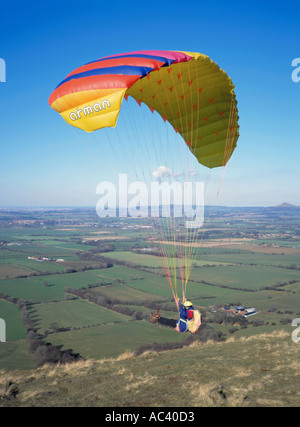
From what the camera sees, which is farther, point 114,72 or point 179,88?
point 179,88

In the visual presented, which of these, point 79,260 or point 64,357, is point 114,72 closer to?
point 64,357

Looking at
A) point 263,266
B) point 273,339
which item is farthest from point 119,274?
point 273,339

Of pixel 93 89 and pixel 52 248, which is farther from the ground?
pixel 93 89

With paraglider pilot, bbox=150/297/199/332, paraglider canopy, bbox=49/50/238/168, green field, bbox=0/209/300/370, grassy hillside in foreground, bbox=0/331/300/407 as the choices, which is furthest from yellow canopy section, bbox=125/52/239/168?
grassy hillside in foreground, bbox=0/331/300/407

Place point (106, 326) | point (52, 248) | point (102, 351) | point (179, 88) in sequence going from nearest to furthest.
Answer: point (179, 88) < point (102, 351) < point (106, 326) < point (52, 248)

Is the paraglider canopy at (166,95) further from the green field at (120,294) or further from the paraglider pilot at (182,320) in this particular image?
the paraglider pilot at (182,320)

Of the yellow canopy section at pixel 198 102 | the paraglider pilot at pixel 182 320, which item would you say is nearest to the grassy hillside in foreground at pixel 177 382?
the paraglider pilot at pixel 182 320

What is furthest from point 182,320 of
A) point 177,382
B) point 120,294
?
point 120,294
